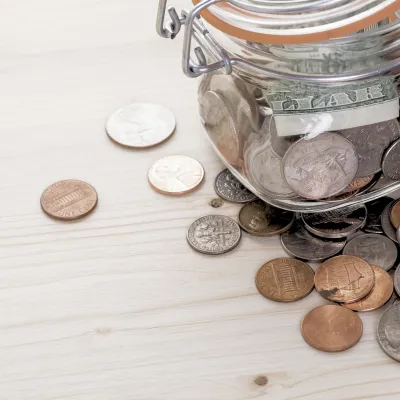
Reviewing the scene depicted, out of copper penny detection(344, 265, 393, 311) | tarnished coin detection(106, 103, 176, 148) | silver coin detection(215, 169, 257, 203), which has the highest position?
tarnished coin detection(106, 103, 176, 148)

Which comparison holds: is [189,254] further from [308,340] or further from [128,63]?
[128,63]

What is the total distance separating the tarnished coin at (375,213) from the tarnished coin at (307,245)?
4cm

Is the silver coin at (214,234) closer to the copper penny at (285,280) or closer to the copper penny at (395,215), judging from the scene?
the copper penny at (285,280)

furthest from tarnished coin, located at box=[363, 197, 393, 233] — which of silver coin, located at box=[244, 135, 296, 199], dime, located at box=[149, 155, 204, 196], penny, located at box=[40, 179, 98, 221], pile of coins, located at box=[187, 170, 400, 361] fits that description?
penny, located at box=[40, 179, 98, 221]

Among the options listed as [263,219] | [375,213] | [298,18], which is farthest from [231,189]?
[298,18]

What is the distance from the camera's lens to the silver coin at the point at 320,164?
0.87m

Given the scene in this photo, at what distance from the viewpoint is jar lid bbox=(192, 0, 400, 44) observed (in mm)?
778

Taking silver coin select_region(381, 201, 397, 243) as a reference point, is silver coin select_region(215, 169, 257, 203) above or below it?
above

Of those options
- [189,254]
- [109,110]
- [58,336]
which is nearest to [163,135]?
[109,110]

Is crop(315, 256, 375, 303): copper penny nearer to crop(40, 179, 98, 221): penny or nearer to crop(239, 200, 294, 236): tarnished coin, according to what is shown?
crop(239, 200, 294, 236): tarnished coin

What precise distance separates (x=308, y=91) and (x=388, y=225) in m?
0.19

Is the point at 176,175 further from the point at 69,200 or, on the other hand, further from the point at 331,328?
the point at 331,328

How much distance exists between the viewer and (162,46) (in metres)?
1.25

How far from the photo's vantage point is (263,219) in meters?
0.97
